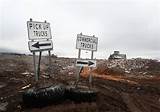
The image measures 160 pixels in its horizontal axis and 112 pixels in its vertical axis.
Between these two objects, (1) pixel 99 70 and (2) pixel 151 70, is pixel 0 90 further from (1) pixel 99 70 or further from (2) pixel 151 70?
(2) pixel 151 70

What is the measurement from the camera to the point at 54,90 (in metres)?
14.0

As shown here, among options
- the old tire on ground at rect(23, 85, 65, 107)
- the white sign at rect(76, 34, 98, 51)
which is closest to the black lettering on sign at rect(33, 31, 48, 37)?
the old tire on ground at rect(23, 85, 65, 107)

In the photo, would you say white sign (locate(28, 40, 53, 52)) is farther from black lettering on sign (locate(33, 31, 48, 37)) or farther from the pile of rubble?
the pile of rubble

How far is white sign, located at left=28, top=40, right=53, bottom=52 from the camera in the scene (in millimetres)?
14812

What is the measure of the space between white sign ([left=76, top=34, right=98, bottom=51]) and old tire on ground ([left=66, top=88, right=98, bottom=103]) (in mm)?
2893

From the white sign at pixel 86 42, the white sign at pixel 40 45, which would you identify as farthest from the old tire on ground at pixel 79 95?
the white sign at pixel 86 42

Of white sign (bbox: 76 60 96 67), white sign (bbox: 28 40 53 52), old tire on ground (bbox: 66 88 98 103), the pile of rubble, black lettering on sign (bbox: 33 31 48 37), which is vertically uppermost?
black lettering on sign (bbox: 33 31 48 37)

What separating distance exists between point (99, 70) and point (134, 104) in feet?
62.8

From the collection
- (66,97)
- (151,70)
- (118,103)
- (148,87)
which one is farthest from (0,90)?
(151,70)

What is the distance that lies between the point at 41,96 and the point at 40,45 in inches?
87.4

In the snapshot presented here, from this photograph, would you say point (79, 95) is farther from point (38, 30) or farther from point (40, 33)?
point (38, 30)

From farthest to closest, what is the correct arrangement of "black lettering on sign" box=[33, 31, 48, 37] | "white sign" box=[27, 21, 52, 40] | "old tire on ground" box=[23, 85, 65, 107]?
"black lettering on sign" box=[33, 31, 48, 37]
"white sign" box=[27, 21, 52, 40]
"old tire on ground" box=[23, 85, 65, 107]

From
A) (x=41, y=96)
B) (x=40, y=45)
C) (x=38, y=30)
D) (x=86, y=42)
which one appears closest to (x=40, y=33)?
(x=38, y=30)

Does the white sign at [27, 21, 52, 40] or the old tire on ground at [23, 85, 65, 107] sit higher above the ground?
the white sign at [27, 21, 52, 40]
